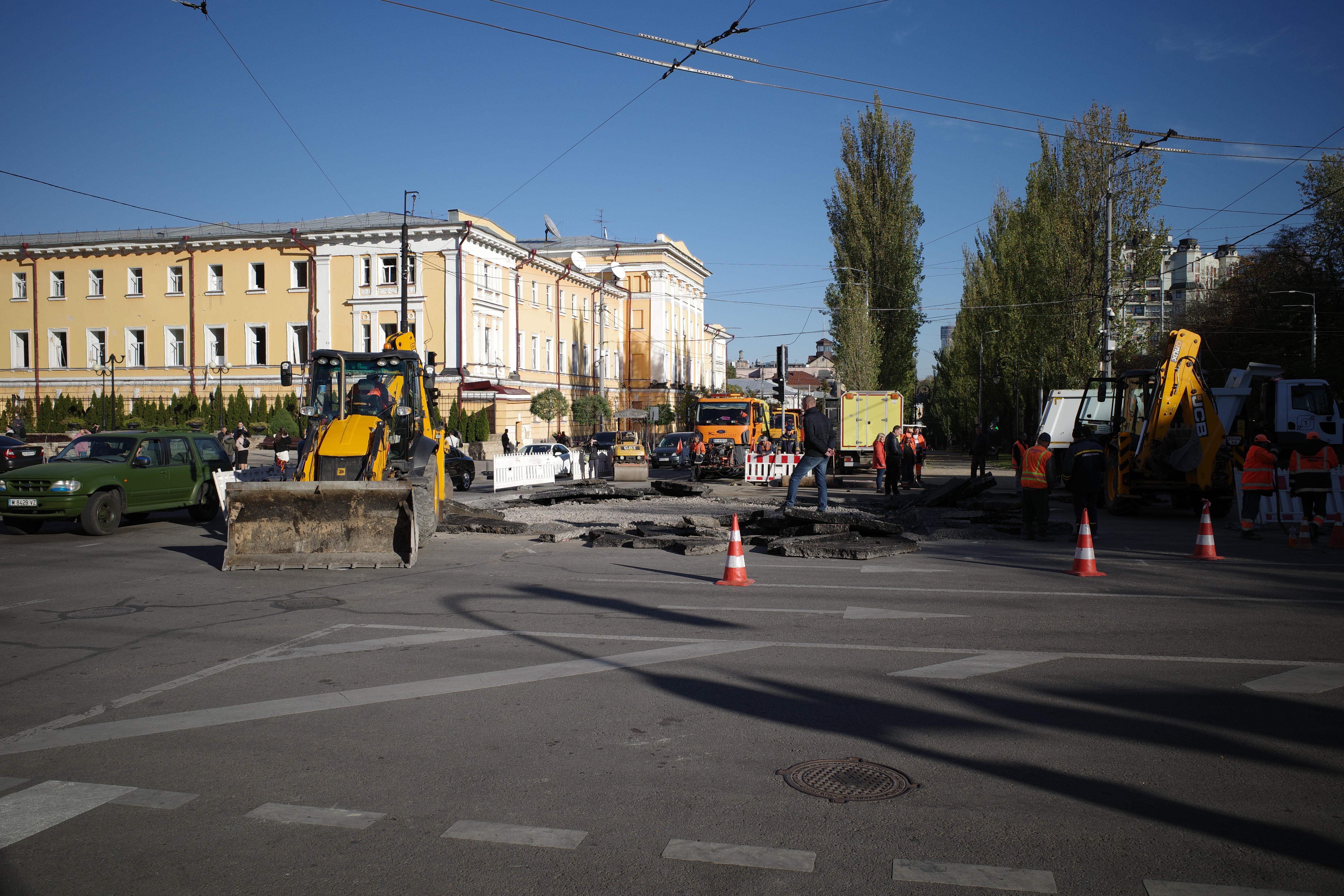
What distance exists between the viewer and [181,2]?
14719mm

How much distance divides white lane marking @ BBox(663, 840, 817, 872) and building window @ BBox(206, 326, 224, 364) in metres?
57.0

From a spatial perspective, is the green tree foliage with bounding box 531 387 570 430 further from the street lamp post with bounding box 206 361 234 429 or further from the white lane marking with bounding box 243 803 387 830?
the white lane marking with bounding box 243 803 387 830

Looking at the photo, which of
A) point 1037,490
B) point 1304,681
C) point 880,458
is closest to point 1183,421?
point 1037,490

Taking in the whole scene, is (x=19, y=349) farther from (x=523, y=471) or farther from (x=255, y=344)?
(x=523, y=471)

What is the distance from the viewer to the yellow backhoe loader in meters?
11.6

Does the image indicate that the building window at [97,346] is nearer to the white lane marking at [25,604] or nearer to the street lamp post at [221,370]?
the street lamp post at [221,370]

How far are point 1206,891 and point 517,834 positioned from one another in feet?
9.04

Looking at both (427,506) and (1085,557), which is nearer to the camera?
(1085,557)

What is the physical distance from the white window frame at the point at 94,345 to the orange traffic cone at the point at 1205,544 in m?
59.7

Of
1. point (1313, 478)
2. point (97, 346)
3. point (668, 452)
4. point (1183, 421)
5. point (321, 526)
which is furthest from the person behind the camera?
point (97, 346)

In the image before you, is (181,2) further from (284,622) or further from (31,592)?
(284,622)

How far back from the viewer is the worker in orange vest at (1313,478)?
1438cm

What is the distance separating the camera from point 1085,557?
11062 millimetres

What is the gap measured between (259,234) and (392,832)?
55206 millimetres
